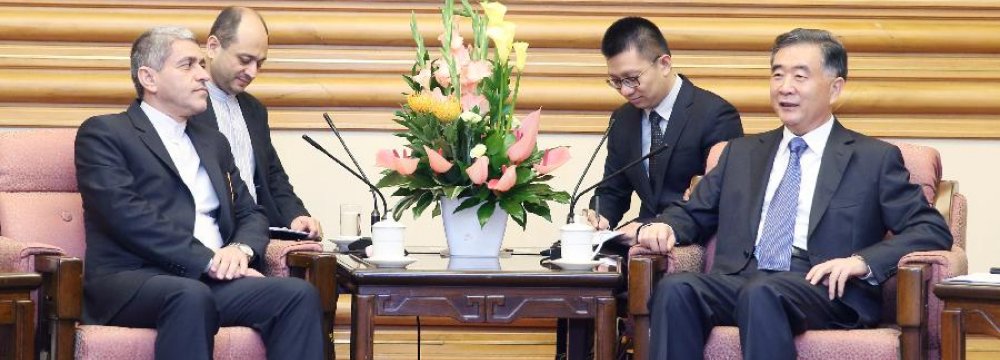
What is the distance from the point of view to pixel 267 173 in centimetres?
539

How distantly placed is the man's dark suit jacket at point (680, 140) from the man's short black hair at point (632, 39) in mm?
190

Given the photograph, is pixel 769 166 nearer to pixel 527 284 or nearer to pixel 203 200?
pixel 527 284

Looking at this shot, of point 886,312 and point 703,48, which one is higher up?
point 703,48

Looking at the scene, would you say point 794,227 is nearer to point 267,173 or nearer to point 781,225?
point 781,225

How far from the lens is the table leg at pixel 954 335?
397 cm

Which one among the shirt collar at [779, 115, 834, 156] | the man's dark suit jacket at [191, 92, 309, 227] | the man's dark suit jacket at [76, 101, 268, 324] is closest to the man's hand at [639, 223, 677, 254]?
the shirt collar at [779, 115, 834, 156]

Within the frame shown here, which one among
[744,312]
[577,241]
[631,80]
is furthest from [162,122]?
[744,312]

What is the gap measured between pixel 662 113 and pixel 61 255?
2129 millimetres

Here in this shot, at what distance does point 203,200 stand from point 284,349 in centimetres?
68

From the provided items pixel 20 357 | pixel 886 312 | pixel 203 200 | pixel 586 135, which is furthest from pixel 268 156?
pixel 886 312

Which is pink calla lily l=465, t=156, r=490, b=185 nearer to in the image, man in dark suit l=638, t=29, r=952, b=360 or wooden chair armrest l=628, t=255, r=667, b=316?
wooden chair armrest l=628, t=255, r=667, b=316

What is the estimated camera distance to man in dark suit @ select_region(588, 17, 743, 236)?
5.32 metres

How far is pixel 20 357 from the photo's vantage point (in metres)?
3.99

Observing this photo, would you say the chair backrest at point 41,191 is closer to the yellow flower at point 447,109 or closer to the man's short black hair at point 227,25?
the man's short black hair at point 227,25
